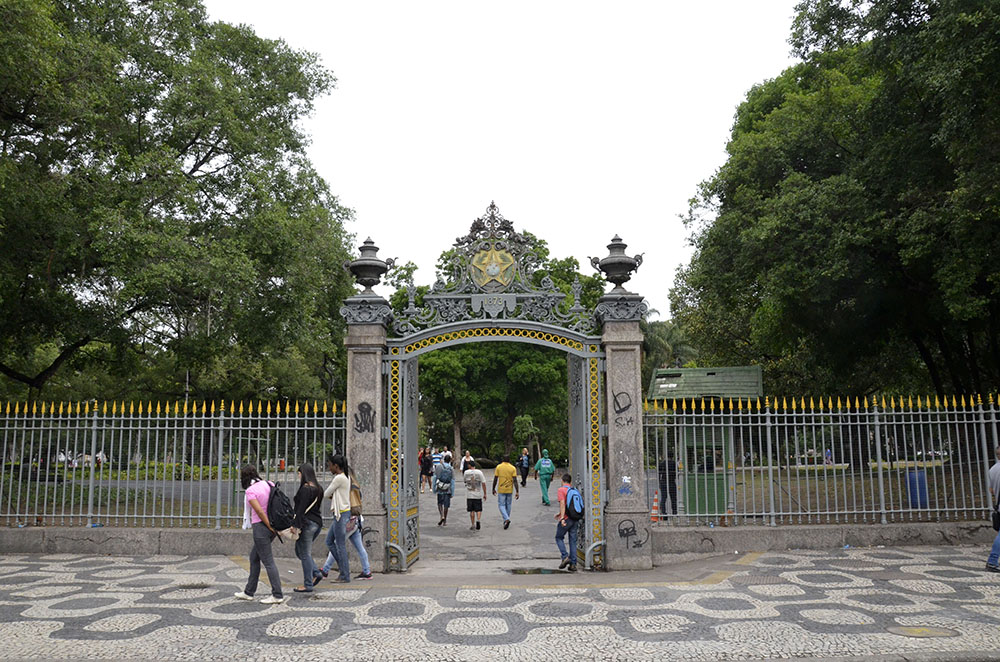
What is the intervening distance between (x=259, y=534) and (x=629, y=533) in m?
5.11

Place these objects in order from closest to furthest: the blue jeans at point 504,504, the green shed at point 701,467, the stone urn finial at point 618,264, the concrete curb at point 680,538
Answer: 1. the stone urn finial at point 618,264
2. the concrete curb at point 680,538
3. the green shed at point 701,467
4. the blue jeans at point 504,504

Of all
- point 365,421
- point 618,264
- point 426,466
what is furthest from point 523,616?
point 426,466

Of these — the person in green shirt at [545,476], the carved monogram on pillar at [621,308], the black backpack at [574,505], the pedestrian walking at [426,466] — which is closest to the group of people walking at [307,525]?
the black backpack at [574,505]

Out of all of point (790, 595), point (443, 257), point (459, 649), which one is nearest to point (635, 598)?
point (790, 595)

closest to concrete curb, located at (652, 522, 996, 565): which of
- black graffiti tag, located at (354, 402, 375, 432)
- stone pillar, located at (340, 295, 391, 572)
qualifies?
stone pillar, located at (340, 295, 391, 572)

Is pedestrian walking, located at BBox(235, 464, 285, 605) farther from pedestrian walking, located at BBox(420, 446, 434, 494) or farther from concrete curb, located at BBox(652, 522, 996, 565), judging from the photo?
pedestrian walking, located at BBox(420, 446, 434, 494)

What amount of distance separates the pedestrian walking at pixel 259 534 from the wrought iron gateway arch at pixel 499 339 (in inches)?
89.8

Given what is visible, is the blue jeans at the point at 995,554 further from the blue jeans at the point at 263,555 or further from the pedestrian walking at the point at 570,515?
the blue jeans at the point at 263,555

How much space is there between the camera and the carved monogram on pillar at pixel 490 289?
11062 millimetres

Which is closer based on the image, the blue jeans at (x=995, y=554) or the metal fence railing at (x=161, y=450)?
the blue jeans at (x=995, y=554)

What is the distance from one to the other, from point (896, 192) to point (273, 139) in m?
13.5

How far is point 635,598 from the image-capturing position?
8602 mm

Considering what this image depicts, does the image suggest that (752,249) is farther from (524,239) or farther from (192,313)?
(192,313)

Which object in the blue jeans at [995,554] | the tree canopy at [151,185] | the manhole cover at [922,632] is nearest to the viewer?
the manhole cover at [922,632]
